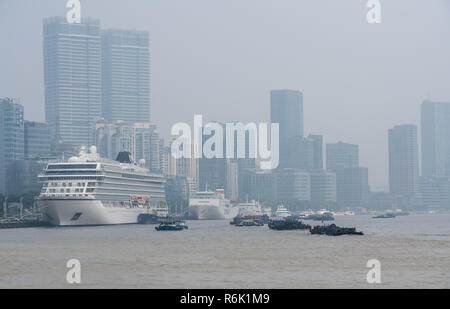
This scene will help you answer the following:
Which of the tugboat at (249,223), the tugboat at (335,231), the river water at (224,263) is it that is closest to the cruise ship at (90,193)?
the tugboat at (249,223)

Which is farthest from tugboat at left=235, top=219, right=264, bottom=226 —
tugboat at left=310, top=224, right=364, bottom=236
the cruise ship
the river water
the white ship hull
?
the river water

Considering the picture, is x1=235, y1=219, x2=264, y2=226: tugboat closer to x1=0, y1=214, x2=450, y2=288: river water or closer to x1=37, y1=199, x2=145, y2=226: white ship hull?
x1=37, y1=199, x2=145, y2=226: white ship hull

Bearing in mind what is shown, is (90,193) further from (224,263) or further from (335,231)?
(224,263)

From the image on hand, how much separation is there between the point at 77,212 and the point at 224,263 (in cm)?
8266

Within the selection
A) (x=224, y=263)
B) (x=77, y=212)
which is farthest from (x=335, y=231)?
(x=77, y=212)

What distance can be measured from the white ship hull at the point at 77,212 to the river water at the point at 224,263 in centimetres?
4702

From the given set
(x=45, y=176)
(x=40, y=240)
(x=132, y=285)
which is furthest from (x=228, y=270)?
(x=45, y=176)

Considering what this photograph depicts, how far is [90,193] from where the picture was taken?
14738 cm

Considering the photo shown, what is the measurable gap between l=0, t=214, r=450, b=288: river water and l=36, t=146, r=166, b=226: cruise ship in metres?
48.0

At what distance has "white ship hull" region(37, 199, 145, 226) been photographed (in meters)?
143

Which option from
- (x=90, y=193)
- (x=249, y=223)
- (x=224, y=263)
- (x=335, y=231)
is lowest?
(x=249, y=223)

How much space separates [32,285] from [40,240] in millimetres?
49502

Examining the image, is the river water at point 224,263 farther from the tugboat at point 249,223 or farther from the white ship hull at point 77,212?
the tugboat at point 249,223
